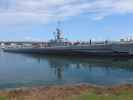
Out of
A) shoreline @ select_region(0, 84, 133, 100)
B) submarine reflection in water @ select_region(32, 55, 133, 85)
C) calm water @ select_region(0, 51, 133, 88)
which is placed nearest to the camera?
shoreline @ select_region(0, 84, 133, 100)

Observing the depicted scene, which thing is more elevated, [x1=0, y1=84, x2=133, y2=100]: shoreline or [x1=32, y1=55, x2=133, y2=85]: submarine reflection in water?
[x1=0, y1=84, x2=133, y2=100]: shoreline

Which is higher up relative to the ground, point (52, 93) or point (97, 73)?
point (52, 93)

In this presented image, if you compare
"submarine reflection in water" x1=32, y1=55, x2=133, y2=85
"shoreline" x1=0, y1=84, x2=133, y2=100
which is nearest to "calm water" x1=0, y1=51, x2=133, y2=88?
"submarine reflection in water" x1=32, y1=55, x2=133, y2=85

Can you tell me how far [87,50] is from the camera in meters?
107

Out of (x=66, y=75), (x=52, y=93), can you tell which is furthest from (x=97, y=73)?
(x=52, y=93)

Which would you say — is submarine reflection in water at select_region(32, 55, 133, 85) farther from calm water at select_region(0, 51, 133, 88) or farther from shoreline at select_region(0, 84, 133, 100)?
shoreline at select_region(0, 84, 133, 100)

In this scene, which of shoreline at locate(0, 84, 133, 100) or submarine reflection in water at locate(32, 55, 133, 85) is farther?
submarine reflection in water at locate(32, 55, 133, 85)

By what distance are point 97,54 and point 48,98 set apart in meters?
79.2

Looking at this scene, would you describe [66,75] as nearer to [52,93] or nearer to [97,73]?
[97,73]

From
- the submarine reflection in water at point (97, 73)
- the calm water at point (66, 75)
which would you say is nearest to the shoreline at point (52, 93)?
the calm water at point (66, 75)

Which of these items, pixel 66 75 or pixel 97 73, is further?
pixel 97 73

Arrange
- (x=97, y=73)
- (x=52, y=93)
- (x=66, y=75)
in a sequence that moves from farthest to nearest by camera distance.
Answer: (x=97, y=73)
(x=66, y=75)
(x=52, y=93)

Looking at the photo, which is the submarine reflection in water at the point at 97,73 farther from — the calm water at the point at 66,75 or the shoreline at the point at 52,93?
the shoreline at the point at 52,93

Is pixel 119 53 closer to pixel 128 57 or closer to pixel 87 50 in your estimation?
pixel 128 57
